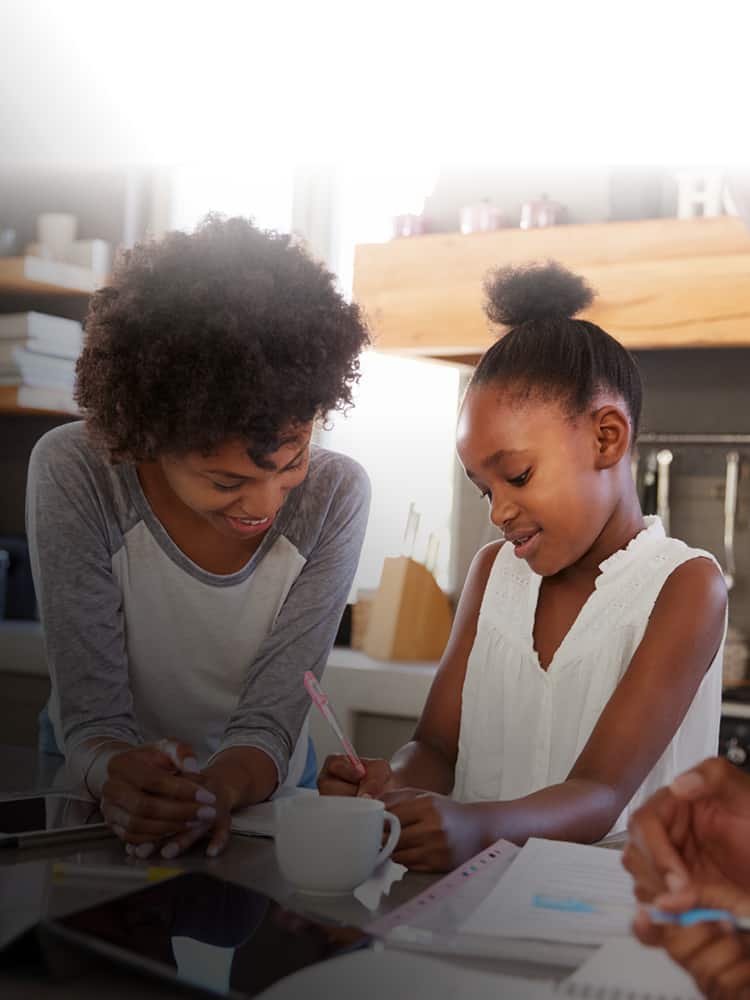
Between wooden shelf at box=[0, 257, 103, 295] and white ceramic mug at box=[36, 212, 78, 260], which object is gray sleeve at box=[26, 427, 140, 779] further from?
white ceramic mug at box=[36, 212, 78, 260]

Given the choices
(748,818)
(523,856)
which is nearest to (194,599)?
(523,856)

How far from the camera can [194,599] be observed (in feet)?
3.38

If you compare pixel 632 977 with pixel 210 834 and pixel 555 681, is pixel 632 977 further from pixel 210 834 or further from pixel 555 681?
pixel 555 681

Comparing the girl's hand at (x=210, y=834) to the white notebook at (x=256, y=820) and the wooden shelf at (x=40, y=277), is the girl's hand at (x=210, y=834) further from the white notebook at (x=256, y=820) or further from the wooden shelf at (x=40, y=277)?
the wooden shelf at (x=40, y=277)

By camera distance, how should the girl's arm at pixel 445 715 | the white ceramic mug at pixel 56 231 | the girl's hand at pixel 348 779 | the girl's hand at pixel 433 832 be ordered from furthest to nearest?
the white ceramic mug at pixel 56 231 → the girl's arm at pixel 445 715 → the girl's hand at pixel 348 779 → the girl's hand at pixel 433 832

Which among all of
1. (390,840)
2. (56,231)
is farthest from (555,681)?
(56,231)

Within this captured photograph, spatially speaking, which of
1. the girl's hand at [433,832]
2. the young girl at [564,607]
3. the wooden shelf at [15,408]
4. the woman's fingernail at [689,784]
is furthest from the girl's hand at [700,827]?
the wooden shelf at [15,408]

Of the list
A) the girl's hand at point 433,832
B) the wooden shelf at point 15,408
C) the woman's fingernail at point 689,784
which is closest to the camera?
the woman's fingernail at point 689,784

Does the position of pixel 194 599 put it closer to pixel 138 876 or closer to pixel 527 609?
pixel 527 609

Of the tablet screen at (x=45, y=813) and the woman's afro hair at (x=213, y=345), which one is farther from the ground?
the woman's afro hair at (x=213, y=345)

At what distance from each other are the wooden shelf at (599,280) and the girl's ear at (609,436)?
680 millimetres

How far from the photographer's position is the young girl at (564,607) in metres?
0.89

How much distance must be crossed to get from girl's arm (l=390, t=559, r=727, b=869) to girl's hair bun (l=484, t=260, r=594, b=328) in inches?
11.2

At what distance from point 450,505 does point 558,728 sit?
1.20 m
